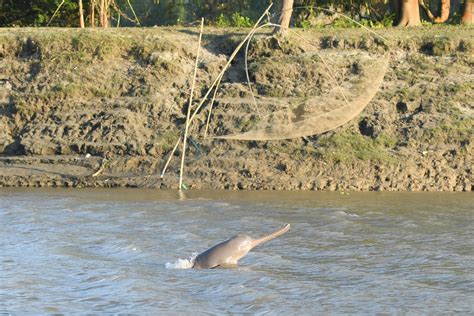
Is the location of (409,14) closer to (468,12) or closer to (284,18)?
(468,12)

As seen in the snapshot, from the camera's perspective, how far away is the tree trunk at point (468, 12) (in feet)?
57.6

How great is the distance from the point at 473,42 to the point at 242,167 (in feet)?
14.0

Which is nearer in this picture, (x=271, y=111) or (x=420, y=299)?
(x=420, y=299)

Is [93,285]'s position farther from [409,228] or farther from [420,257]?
[409,228]

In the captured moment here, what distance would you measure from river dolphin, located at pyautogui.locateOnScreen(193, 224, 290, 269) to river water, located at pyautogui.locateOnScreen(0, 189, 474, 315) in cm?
10

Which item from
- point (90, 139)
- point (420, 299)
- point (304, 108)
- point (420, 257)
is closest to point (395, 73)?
point (304, 108)

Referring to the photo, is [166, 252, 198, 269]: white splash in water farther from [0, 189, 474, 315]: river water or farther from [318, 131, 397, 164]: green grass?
[318, 131, 397, 164]: green grass

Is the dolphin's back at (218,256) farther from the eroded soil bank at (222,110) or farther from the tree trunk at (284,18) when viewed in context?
the tree trunk at (284,18)

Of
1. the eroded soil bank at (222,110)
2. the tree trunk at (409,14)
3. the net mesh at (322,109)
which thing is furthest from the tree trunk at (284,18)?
the tree trunk at (409,14)

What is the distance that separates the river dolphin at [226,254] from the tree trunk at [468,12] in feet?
35.9

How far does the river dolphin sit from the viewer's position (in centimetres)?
768

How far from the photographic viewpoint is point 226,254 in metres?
7.68

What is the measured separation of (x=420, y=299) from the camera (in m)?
6.65

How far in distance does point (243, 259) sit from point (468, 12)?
1094cm
